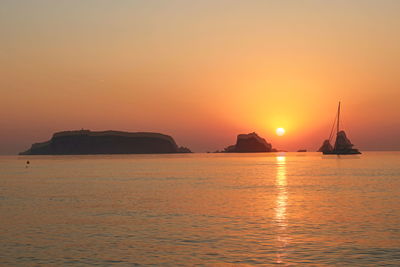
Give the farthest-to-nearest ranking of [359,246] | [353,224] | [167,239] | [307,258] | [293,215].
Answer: [293,215] → [353,224] → [167,239] → [359,246] → [307,258]

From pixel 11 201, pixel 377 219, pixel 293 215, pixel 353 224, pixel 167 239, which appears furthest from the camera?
pixel 11 201

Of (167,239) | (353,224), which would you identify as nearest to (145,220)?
(167,239)

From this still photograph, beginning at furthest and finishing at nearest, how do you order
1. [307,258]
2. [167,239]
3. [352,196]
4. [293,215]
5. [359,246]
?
[352,196] → [293,215] → [167,239] → [359,246] → [307,258]

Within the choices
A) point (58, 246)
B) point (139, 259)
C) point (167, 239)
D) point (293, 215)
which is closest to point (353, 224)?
point (293, 215)

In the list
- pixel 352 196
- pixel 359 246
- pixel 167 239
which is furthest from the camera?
pixel 352 196

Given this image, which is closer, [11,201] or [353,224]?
[353,224]

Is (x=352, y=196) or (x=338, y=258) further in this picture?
(x=352, y=196)

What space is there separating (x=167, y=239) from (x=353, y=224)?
51.0 ft

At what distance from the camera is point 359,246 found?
1182 inches

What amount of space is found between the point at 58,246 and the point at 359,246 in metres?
18.2

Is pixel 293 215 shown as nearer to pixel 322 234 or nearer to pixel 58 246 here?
pixel 322 234

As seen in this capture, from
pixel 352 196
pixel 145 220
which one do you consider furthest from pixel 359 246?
pixel 352 196

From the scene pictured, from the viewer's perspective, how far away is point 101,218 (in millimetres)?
42594

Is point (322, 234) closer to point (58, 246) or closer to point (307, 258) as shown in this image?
point (307, 258)
